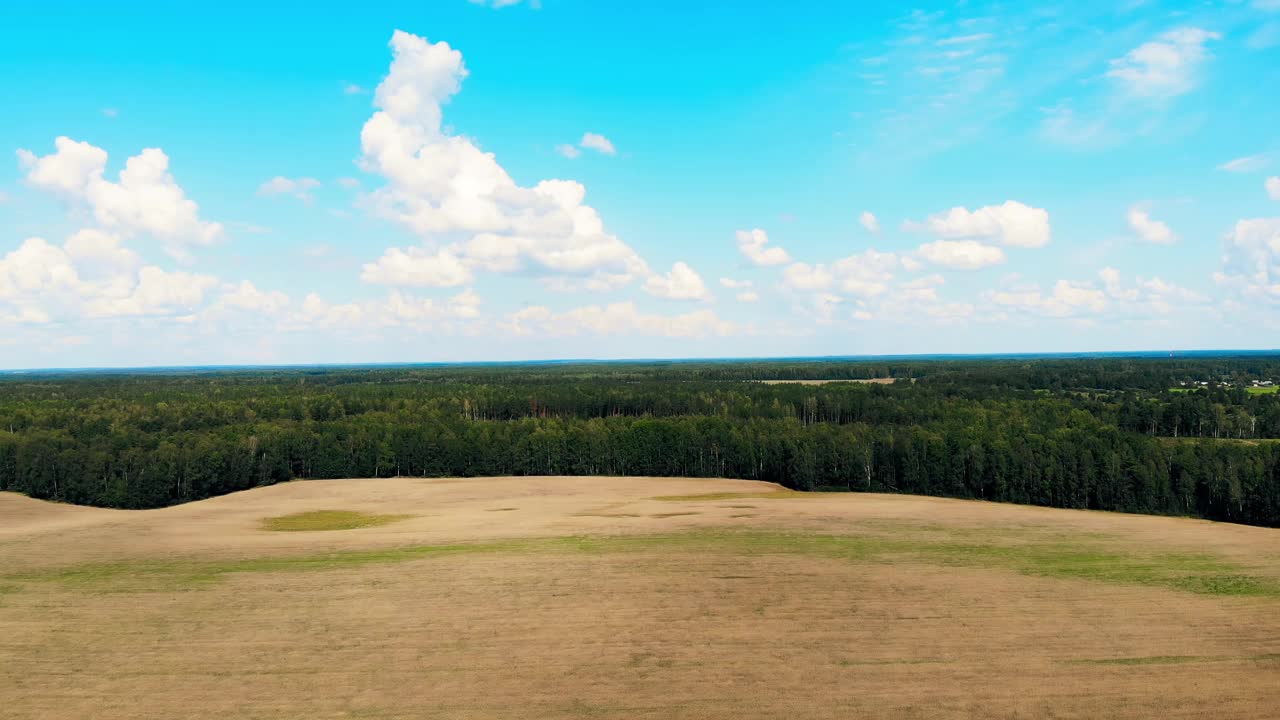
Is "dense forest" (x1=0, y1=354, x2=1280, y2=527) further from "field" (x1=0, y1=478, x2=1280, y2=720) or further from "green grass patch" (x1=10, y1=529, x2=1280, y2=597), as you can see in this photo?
"green grass patch" (x1=10, y1=529, x2=1280, y2=597)

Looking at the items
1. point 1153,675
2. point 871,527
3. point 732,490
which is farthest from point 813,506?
point 1153,675

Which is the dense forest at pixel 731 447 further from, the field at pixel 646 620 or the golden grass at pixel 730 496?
the field at pixel 646 620

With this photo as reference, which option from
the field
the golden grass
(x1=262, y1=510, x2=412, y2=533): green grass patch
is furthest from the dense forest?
(x1=262, y1=510, x2=412, y2=533): green grass patch

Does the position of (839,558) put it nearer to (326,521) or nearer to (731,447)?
(326,521)

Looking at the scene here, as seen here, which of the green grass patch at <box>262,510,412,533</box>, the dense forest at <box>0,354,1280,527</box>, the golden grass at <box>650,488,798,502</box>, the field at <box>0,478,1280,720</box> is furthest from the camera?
the dense forest at <box>0,354,1280,527</box>

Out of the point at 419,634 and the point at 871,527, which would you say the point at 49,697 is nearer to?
the point at 419,634

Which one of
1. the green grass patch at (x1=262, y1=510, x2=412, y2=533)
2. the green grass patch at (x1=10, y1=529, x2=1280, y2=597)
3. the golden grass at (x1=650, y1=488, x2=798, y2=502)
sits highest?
the green grass patch at (x1=10, y1=529, x2=1280, y2=597)
